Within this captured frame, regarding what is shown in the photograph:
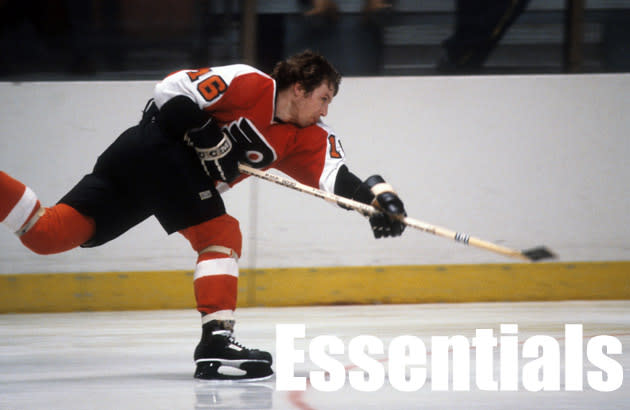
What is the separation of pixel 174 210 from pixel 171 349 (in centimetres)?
91

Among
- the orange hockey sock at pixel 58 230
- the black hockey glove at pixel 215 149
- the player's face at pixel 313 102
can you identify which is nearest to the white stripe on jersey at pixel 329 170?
the player's face at pixel 313 102

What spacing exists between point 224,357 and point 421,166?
2300 mm

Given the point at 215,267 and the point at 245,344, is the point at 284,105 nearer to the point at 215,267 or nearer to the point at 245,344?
the point at 215,267

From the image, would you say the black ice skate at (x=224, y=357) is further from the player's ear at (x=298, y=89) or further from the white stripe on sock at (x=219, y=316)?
the player's ear at (x=298, y=89)

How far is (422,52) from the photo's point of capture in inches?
193

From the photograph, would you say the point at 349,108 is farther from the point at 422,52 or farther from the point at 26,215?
the point at 26,215

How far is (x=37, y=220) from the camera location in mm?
2697

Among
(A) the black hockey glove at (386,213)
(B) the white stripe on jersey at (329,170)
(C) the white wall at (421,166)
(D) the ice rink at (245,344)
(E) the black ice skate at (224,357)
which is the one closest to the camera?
(D) the ice rink at (245,344)

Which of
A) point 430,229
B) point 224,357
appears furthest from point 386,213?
point 224,357

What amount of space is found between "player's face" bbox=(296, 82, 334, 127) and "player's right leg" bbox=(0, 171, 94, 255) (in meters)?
0.78

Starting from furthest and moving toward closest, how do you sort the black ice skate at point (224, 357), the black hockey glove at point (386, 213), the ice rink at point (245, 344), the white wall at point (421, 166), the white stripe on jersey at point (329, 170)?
the white wall at point (421, 166), the white stripe on jersey at point (329, 170), the black ice skate at point (224, 357), the black hockey glove at point (386, 213), the ice rink at point (245, 344)

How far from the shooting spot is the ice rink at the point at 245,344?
94.3 inches

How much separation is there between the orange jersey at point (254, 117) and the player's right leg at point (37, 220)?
465 millimetres

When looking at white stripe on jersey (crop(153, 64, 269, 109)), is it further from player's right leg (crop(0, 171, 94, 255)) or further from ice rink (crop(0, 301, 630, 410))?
ice rink (crop(0, 301, 630, 410))
